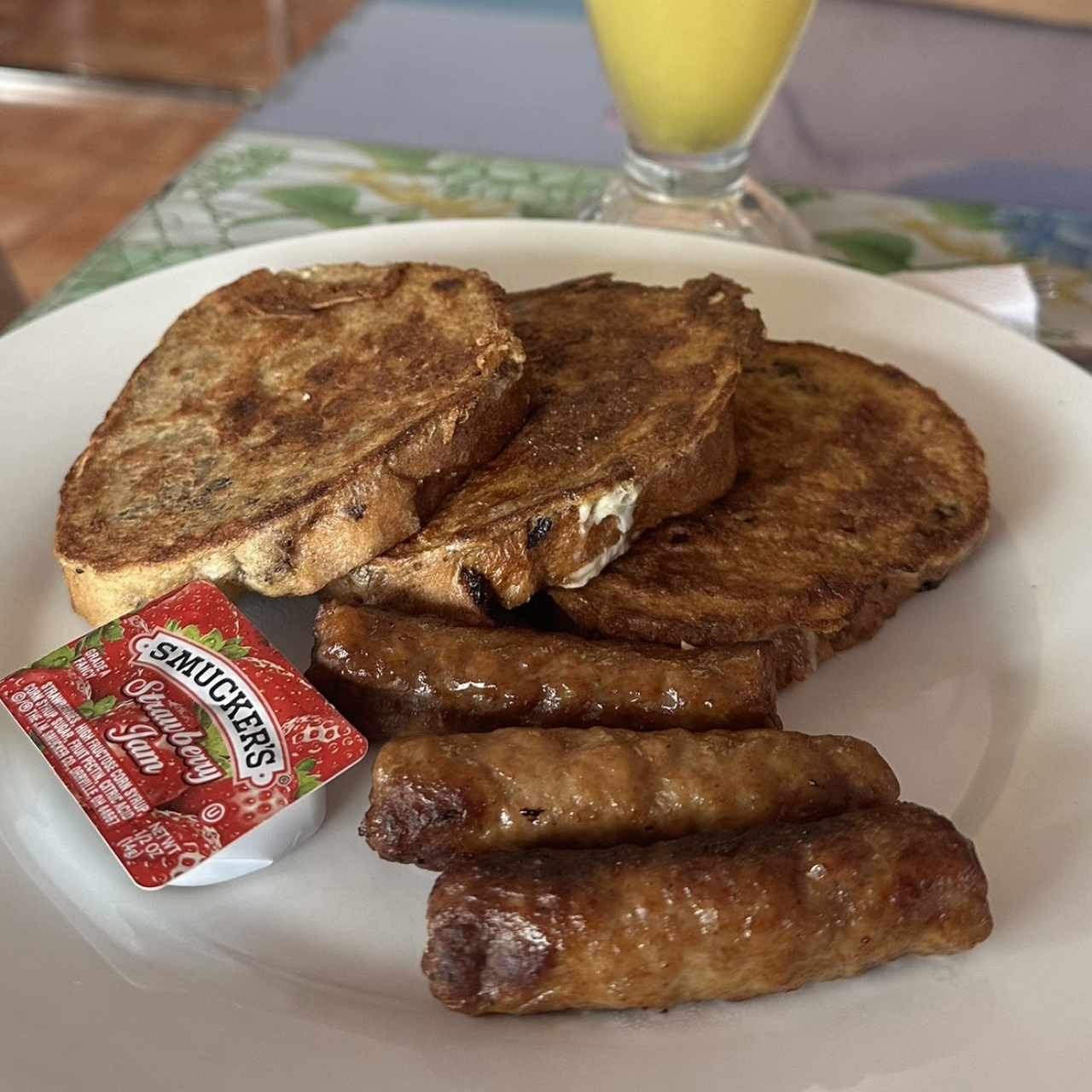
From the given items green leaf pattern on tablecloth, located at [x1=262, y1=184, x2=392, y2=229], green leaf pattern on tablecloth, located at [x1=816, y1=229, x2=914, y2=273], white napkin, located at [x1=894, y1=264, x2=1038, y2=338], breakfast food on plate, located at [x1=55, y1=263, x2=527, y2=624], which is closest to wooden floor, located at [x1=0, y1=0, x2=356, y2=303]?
green leaf pattern on tablecloth, located at [x1=262, y1=184, x2=392, y2=229]

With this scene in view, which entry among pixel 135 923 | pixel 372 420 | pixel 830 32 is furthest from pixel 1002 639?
pixel 830 32

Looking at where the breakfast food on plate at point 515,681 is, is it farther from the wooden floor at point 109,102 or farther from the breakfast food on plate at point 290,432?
the wooden floor at point 109,102

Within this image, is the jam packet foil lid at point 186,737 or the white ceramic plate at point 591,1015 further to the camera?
the jam packet foil lid at point 186,737

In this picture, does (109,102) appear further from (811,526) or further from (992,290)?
(811,526)

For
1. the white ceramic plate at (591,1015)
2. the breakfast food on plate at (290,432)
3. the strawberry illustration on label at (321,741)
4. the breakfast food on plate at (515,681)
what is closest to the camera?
the white ceramic plate at (591,1015)

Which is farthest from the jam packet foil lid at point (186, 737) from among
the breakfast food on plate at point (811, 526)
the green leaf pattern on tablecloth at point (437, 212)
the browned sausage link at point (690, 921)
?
the green leaf pattern on tablecloth at point (437, 212)

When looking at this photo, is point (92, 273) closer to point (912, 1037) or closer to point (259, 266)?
point (259, 266)

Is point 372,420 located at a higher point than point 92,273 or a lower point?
higher
